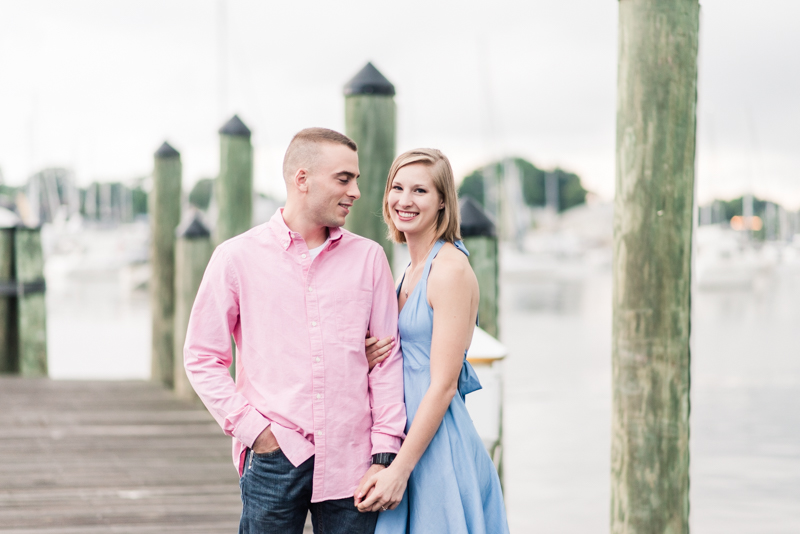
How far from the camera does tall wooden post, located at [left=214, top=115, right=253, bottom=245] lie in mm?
5535

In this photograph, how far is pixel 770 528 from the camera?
488 centimetres

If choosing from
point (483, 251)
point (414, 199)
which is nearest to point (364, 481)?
point (414, 199)

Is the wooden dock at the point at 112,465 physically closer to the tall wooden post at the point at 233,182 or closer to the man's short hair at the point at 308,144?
the tall wooden post at the point at 233,182

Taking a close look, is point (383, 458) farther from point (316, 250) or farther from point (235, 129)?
point (235, 129)

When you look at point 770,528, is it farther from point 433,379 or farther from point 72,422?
point 72,422

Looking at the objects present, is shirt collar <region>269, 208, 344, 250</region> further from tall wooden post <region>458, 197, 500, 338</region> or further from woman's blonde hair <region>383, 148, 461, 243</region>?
tall wooden post <region>458, 197, 500, 338</region>

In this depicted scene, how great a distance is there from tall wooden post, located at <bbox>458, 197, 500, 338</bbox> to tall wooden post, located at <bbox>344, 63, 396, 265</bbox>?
36 centimetres

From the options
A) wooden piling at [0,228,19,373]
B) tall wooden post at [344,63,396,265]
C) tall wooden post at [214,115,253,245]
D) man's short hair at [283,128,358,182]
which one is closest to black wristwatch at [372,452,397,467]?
man's short hair at [283,128,358,182]

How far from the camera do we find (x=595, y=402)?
28.6 feet

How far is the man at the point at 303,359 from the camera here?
6.20 ft

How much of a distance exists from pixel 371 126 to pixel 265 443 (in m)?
1.87

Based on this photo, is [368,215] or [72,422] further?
[72,422]

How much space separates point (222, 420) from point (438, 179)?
73 cm

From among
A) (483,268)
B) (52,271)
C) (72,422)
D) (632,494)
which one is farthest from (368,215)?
(52,271)
